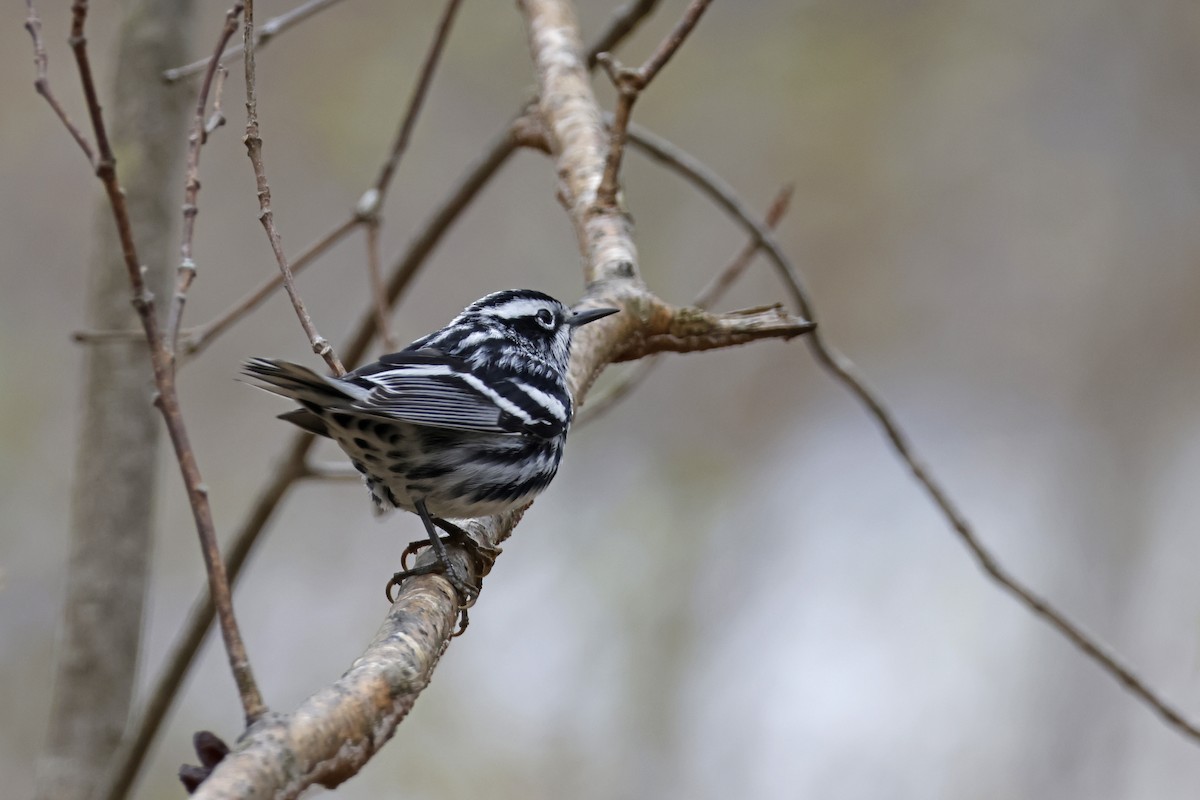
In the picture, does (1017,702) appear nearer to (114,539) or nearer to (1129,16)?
(1129,16)

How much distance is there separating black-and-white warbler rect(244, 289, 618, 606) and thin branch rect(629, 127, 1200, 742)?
2.96 ft

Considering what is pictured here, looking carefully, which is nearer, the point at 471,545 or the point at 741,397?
the point at 471,545

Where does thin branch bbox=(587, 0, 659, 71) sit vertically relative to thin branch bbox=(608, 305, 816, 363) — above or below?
above

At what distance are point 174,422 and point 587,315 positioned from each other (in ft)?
4.99

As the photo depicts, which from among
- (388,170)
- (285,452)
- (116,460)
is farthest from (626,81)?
(116,460)

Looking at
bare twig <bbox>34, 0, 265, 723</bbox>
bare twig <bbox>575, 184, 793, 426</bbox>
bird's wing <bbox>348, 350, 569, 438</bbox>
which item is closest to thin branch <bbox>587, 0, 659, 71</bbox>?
bare twig <bbox>575, 184, 793, 426</bbox>

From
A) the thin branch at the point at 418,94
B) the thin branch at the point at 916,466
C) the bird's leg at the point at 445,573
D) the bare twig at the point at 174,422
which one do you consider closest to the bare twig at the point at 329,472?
the thin branch at the point at 418,94

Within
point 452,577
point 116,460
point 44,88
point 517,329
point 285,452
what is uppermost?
point 517,329

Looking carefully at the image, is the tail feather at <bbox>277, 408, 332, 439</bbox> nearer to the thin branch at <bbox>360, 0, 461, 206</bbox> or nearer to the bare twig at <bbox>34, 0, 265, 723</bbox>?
the bare twig at <bbox>34, 0, 265, 723</bbox>

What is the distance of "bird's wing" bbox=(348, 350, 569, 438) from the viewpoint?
8.15ft

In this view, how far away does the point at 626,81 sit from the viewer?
3.10 meters

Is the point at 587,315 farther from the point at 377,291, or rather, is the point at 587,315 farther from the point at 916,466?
the point at 916,466

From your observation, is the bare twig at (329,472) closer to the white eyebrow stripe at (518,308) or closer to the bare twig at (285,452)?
the bare twig at (285,452)

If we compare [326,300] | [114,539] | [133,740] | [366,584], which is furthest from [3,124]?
[133,740]
